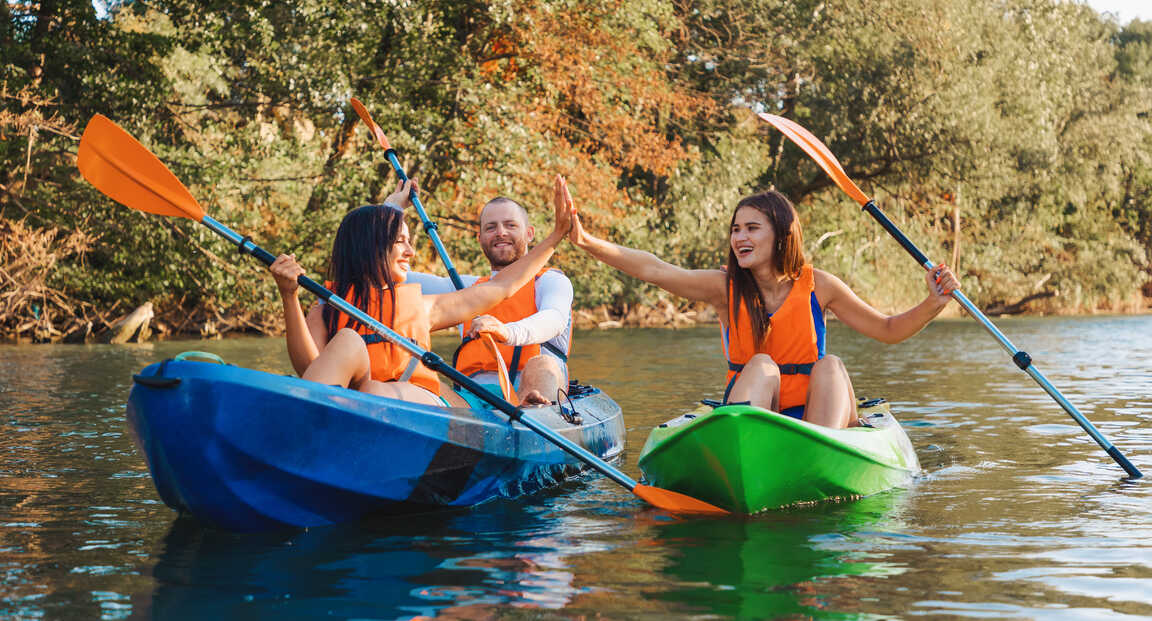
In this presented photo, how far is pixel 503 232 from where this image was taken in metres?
5.23

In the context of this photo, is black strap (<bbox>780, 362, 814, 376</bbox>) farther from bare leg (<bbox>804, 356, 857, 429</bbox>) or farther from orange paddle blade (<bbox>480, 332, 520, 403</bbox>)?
orange paddle blade (<bbox>480, 332, 520, 403</bbox>)

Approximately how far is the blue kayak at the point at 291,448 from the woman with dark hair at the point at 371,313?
0.21 meters

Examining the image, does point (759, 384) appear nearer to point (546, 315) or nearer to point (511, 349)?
point (546, 315)

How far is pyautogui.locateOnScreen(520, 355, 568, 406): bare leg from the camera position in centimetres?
511

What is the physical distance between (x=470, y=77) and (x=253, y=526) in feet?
38.7

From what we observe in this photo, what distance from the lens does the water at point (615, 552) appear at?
2928mm

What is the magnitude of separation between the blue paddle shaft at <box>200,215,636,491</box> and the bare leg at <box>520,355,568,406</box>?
54cm

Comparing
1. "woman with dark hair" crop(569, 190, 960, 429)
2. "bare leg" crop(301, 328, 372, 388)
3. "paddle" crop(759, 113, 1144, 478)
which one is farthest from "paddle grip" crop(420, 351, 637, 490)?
"paddle" crop(759, 113, 1144, 478)

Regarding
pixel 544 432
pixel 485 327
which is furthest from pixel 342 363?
pixel 544 432

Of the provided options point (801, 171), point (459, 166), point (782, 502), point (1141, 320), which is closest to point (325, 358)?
point (782, 502)

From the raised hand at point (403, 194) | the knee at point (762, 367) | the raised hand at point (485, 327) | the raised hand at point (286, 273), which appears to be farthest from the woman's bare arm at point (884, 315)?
the raised hand at point (403, 194)

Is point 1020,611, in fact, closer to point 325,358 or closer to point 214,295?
point 325,358

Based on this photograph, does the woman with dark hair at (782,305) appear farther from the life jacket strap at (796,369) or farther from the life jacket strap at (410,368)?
the life jacket strap at (410,368)

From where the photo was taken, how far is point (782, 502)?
13.8 feet
